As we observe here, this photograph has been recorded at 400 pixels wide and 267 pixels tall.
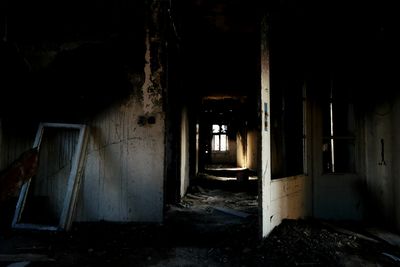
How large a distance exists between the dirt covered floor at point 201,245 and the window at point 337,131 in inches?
31.2

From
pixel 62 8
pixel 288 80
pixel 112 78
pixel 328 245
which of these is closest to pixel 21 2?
pixel 62 8

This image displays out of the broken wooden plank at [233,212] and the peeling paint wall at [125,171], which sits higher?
the peeling paint wall at [125,171]

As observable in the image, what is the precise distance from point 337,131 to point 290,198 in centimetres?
115

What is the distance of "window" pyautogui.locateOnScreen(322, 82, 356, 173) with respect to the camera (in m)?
4.33

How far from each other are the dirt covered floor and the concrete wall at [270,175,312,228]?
Answer: 0.12m

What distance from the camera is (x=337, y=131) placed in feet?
14.3

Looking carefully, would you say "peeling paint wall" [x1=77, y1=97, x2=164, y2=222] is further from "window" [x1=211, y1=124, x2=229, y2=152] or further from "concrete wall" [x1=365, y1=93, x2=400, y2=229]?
"window" [x1=211, y1=124, x2=229, y2=152]

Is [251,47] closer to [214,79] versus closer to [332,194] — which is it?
[214,79]

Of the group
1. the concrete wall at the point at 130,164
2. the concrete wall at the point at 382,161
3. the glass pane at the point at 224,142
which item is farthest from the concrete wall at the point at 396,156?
the glass pane at the point at 224,142

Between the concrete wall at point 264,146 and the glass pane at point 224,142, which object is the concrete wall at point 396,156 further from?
the glass pane at point 224,142

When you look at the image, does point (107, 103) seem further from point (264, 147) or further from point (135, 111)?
point (264, 147)

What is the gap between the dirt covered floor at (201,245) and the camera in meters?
2.92

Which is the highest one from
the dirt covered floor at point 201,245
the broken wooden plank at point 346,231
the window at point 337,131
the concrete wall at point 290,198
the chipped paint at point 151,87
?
the chipped paint at point 151,87

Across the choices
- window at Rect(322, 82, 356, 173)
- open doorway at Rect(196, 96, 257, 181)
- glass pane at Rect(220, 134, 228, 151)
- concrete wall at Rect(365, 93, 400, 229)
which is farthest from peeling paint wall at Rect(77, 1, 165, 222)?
glass pane at Rect(220, 134, 228, 151)
